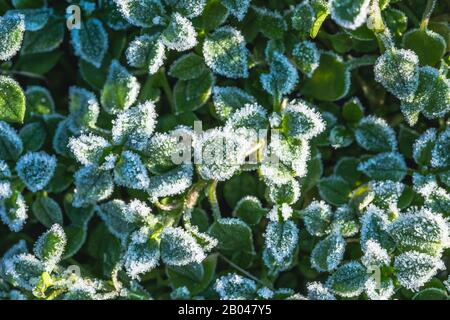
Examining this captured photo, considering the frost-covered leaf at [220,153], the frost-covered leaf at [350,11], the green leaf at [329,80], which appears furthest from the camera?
the green leaf at [329,80]

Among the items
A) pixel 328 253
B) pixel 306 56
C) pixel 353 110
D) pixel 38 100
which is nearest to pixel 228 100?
pixel 306 56

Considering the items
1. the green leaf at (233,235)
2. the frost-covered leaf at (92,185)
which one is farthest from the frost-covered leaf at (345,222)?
the frost-covered leaf at (92,185)

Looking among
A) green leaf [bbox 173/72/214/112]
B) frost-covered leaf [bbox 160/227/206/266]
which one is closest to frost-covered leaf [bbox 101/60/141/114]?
green leaf [bbox 173/72/214/112]

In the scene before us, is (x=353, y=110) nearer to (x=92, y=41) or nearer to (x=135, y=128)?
(x=135, y=128)

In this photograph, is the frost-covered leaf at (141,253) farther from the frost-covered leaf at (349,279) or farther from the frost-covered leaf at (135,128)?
the frost-covered leaf at (349,279)

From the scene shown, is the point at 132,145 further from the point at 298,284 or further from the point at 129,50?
the point at 298,284

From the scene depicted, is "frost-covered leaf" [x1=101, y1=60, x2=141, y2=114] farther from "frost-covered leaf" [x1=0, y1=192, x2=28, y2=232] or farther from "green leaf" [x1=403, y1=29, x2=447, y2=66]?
"green leaf" [x1=403, y1=29, x2=447, y2=66]
